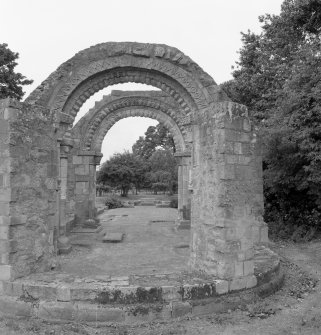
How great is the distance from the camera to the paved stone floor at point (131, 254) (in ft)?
21.5

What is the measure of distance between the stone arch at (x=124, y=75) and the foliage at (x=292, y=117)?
261cm

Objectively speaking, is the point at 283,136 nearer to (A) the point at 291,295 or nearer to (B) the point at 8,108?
(A) the point at 291,295

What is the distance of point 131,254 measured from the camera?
26.4ft

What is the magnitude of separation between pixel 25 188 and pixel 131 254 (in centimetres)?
327

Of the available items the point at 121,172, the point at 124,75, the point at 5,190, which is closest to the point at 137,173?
the point at 121,172

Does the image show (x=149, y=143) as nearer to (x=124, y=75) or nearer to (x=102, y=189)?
(x=102, y=189)

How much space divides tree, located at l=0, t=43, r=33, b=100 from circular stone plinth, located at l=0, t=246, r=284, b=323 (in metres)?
14.7

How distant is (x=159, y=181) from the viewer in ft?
112

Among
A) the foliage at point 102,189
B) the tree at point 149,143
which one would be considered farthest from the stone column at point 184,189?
the tree at point 149,143

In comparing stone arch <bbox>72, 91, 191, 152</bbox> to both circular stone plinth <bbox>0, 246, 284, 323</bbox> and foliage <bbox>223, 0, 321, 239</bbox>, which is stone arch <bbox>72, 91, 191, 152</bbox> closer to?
foliage <bbox>223, 0, 321, 239</bbox>

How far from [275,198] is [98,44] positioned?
819cm

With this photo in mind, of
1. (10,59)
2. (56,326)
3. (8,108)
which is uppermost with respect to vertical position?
(10,59)

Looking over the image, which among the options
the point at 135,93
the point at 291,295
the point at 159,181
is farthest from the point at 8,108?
the point at 159,181

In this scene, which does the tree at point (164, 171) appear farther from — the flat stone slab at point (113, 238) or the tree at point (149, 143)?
the flat stone slab at point (113, 238)
